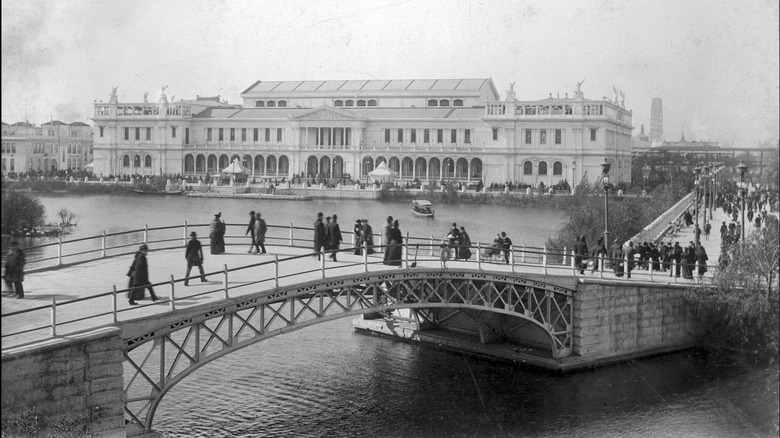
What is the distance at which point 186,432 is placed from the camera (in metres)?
20.6

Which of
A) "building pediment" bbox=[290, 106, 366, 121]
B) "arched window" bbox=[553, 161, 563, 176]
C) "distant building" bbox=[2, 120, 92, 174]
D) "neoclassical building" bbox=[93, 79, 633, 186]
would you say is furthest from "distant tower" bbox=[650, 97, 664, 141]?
"distant building" bbox=[2, 120, 92, 174]

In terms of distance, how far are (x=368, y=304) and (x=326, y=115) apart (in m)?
90.1

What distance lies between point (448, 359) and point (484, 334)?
1.46 metres

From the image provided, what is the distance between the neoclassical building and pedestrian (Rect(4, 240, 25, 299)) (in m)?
88.6

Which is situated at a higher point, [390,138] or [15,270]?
[390,138]

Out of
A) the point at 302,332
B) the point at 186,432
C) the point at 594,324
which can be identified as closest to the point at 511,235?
the point at 302,332

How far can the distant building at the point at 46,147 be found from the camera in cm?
7869

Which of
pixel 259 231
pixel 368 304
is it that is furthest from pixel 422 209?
pixel 368 304

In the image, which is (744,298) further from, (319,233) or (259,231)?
(259,231)

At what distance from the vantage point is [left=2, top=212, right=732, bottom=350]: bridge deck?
16.3 m

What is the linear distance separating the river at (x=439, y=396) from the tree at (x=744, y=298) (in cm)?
76

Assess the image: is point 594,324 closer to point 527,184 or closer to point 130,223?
point 130,223

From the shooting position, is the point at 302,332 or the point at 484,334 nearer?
the point at 484,334

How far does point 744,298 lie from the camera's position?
25219 millimetres
